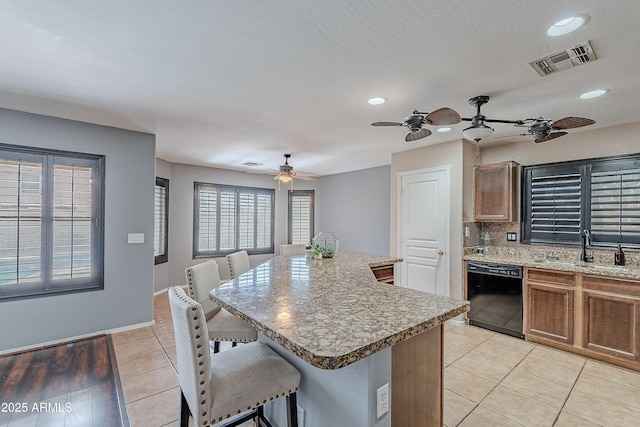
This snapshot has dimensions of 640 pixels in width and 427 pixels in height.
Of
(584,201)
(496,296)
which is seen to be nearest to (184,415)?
(496,296)

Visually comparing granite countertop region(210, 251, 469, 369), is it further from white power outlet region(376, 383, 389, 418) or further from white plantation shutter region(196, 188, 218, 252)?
white plantation shutter region(196, 188, 218, 252)

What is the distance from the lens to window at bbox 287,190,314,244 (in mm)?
7445

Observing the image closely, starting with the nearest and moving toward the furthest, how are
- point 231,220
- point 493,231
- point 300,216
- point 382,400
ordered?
point 382,400 → point 493,231 → point 231,220 → point 300,216

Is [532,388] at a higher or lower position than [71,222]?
lower

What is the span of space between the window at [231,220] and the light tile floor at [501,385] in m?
2.96

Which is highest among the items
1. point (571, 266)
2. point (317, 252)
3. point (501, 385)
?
point (317, 252)

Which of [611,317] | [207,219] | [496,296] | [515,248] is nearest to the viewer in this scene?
[611,317]

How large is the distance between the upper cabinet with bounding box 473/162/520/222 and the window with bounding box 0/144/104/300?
483 centimetres

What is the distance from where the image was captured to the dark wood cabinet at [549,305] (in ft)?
10.2

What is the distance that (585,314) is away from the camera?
9.87 feet

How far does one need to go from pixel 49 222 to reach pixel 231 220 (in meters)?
3.53

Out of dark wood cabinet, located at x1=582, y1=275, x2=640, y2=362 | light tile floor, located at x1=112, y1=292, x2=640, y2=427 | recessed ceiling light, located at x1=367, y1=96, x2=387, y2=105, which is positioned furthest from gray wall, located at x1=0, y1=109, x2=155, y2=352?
dark wood cabinet, located at x1=582, y1=275, x2=640, y2=362

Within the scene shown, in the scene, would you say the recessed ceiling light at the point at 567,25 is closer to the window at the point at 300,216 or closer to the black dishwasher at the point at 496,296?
the black dishwasher at the point at 496,296

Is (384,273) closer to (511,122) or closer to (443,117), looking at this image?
(443,117)
